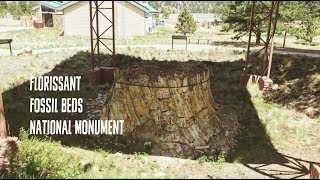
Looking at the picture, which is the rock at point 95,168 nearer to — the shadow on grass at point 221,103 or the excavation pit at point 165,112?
the shadow on grass at point 221,103

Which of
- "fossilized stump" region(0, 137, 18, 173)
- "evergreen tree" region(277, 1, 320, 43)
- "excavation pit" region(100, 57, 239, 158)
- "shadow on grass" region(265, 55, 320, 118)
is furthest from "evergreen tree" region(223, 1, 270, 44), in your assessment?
"fossilized stump" region(0, 137, 18, 173)

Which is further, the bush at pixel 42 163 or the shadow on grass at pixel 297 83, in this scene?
the shadow on grass at pixel 297 83

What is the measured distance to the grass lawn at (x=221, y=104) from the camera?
886 centimetres

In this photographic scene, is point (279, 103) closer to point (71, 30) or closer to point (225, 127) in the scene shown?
point (225, 127)

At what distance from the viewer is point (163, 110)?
1147 centimetres

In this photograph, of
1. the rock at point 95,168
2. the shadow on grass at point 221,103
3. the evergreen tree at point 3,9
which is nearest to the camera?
the rock at point 95,168

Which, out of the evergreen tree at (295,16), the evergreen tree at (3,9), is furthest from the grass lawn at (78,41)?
the evergreen tree at (3,9)

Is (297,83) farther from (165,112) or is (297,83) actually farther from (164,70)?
(165,112)

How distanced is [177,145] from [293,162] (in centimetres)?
364

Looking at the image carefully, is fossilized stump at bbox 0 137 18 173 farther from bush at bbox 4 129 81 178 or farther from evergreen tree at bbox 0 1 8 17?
evergreen tree at bbox 0 1 8 17

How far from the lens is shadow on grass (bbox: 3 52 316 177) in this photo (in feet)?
35.3

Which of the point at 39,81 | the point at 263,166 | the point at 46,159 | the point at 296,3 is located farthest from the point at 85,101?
the point at 296,3

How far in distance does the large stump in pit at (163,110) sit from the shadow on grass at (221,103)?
0.78 metres

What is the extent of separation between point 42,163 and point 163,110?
456 cm
